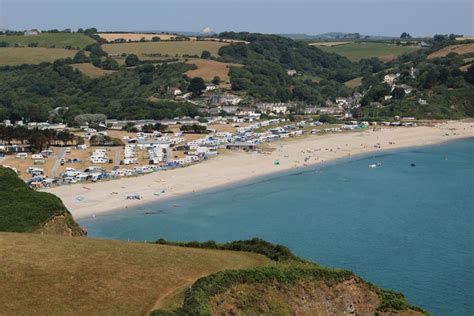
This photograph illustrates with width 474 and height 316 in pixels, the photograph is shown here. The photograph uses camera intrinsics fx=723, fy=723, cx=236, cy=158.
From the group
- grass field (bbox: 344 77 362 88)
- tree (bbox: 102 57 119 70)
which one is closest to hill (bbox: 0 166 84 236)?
tree (bbox: 102 57 119 70)

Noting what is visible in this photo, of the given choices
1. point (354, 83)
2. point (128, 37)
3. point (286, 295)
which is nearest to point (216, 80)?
point (354, 83)

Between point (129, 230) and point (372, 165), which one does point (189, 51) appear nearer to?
point (372, 165)

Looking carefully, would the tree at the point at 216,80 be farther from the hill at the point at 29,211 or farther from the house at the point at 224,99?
the hill at the point at 29,211

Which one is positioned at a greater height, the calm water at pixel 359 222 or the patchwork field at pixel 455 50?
the patchwork field at pixel 455 50

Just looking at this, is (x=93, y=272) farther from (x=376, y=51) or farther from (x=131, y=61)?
(x=376, y=51)

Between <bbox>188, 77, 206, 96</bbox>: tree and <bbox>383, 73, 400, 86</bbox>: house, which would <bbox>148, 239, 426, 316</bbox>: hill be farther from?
<bbox>383, 73, 400, 86</bbox>: house

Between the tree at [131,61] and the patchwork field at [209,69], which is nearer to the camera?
the patchwork field at [209,69]

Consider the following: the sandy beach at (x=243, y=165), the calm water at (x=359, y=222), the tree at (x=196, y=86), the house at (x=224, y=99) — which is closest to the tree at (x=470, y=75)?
the sandy beach at (x=243, y=165)
